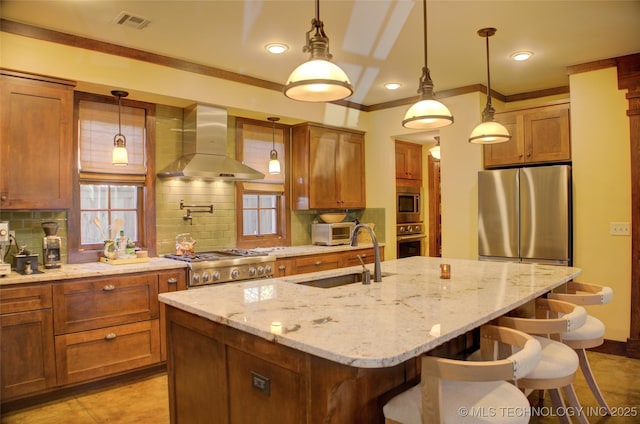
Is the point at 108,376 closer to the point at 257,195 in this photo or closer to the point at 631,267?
the point at 257,195

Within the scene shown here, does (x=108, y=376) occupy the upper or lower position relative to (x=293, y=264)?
lower

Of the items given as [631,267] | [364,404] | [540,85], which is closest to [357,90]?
[540,85]

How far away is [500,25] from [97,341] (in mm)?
3833

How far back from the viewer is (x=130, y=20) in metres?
3.07

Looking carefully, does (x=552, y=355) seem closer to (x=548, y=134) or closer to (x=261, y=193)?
(x=548, y=134)

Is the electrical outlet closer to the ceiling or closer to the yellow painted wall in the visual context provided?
the yellow painted wall

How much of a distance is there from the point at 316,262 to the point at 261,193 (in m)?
1.05

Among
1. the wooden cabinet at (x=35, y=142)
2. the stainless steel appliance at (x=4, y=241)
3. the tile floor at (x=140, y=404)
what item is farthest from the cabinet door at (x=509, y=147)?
the stainless steel appliance at (x=4, y=241)

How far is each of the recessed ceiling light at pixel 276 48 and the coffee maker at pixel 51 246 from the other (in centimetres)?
219

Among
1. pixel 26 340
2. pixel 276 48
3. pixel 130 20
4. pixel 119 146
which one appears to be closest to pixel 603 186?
pixel 276 48

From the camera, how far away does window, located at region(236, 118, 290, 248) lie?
4.79m

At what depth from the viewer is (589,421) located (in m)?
2.63

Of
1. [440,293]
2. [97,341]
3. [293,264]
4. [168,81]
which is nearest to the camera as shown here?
[440,293]

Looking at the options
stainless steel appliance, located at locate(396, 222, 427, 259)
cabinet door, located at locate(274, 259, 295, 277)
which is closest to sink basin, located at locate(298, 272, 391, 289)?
cabinet door, located at locate(274, 259, 295, 277)
